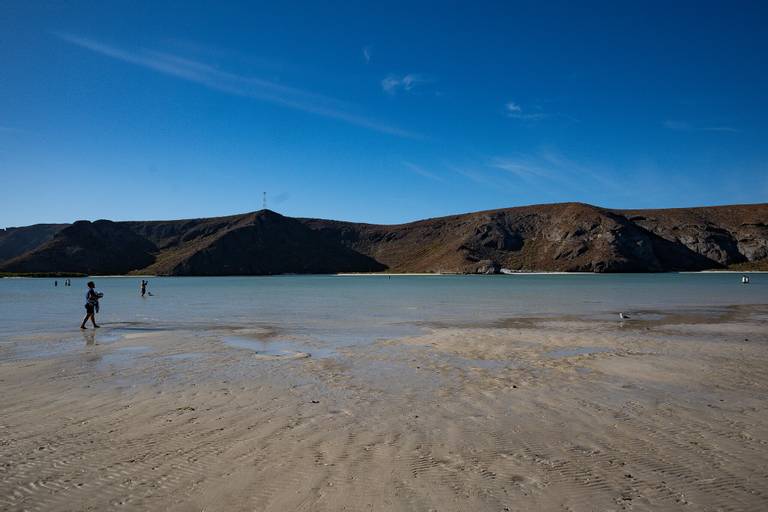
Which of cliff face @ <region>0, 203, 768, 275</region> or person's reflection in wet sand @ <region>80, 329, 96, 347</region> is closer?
person's reflection in wet sand @ <region>80, 329, 96, 347</region>

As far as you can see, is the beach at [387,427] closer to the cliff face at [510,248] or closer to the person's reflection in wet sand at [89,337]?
the person's reflection in wet sand at [89,337]

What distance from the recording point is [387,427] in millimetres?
7711

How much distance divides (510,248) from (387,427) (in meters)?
176

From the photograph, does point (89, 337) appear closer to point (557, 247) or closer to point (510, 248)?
point (557, 247)

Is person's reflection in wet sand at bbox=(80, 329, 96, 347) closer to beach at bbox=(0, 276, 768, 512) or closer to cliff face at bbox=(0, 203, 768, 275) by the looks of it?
beach at bbox=(0, 276, 768, 512)

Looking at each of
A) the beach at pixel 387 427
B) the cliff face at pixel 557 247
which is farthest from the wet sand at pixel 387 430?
the cliff face at pixel 557 247

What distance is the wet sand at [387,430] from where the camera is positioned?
5344 millimetres

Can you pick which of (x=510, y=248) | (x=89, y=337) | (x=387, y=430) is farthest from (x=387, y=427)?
(x=510, y=248)

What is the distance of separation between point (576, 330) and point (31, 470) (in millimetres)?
18940

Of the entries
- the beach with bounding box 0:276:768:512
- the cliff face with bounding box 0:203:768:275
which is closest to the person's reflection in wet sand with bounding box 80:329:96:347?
the beach with bounding box 0:276:768:512

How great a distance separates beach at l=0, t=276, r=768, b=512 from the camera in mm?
5363

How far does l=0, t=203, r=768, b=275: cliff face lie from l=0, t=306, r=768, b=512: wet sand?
145 metres

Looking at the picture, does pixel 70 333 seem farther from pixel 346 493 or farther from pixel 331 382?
pixel 346 493

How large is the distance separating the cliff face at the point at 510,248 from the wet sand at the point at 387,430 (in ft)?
477
